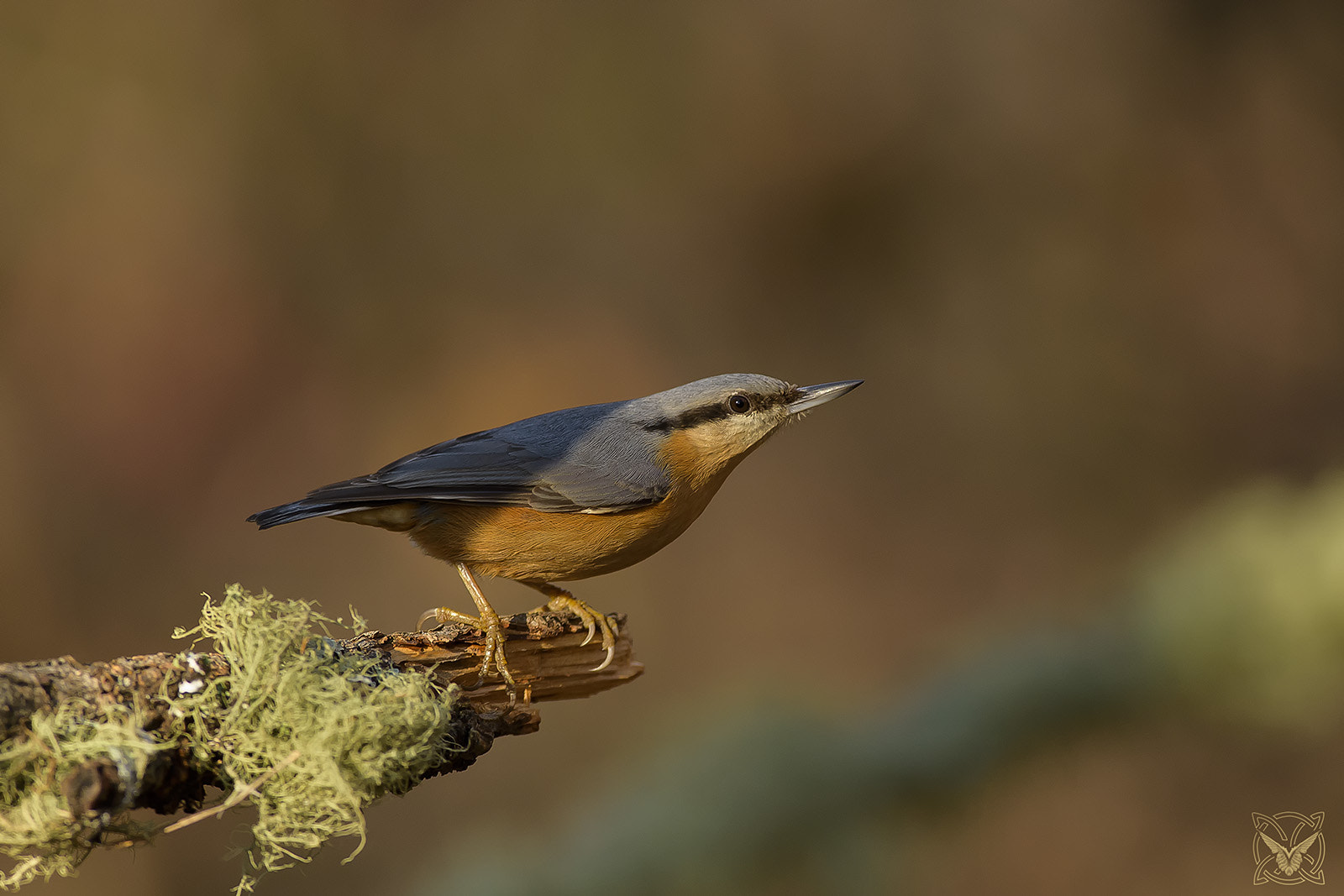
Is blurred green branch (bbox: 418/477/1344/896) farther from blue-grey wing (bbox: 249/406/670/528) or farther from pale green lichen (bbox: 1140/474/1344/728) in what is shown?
blue-grey wing (bbox: 249/406/670/528)

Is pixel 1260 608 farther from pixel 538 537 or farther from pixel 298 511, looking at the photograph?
pixel 298 511

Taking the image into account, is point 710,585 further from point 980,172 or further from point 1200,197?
point 1200,197

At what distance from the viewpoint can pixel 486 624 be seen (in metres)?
3.00

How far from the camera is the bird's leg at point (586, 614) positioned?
3305mm

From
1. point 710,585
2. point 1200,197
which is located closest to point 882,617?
point 710,585

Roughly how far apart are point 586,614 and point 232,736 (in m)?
1.75

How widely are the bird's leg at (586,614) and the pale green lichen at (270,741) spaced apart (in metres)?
1.10

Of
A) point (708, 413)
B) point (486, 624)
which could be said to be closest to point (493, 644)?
point (486, 624)

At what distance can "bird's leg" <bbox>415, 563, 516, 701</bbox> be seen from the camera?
286 cm

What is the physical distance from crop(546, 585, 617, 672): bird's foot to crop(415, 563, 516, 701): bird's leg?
1.11 ft

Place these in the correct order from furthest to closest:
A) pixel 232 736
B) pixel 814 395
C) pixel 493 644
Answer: pixel 814 395 → pixel 493 644 → pixel 232 736

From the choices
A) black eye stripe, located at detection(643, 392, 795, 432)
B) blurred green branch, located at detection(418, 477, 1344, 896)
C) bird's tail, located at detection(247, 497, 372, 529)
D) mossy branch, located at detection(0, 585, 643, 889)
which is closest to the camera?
mossy branch, located at detection(0, 585, 643, 889)

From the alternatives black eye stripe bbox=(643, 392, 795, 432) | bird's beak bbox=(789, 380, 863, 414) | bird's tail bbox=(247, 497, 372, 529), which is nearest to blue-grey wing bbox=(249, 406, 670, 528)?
bird's tail bbox=(247, 497, 372, 529)

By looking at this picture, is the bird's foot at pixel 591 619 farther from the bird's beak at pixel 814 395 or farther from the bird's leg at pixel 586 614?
the bird's beak at pixel 814 395
